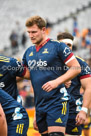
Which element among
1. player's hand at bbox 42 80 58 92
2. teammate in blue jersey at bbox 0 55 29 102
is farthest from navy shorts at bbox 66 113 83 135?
player's hand at bbox 42 80 58 92

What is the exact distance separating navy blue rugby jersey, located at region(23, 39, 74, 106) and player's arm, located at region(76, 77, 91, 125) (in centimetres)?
31

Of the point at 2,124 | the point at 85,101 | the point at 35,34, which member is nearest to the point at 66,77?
the point at 85,101

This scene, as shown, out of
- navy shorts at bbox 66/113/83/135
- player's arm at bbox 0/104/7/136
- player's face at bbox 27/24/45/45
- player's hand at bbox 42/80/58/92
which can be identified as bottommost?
navy shorts at bbox 66/113/83/135

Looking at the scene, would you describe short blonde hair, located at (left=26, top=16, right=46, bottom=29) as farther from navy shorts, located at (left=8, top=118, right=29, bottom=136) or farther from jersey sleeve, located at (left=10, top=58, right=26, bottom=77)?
navy shorts, located at (left=8, top=118, right=29, bottom=136)

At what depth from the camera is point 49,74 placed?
3.95 meters

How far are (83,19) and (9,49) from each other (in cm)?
683

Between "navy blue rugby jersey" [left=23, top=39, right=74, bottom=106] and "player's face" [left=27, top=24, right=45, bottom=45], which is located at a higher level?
"player's face" [left=27, top=24, right=45, bottom=45]

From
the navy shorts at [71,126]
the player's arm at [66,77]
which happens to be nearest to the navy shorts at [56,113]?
the player's arm at [66,77]

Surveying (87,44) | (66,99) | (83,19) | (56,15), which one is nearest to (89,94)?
(66,99)

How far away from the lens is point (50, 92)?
3938 mm

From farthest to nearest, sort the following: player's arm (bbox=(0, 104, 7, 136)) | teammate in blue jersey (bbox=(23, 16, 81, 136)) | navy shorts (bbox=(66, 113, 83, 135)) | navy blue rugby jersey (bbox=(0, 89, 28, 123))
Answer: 1. navy shorts (bbox=(66, 113, 83, 135))
2. teammate in blue jersey (bbox=(23, 16, 81, 136))
3. navy blue rugby jersey (bbox=(0, 89, 28, 123))
4. player's arm (bbox=(0, 104, 7, 136))

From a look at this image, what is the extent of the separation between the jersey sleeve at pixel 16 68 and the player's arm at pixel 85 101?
2.97 ft

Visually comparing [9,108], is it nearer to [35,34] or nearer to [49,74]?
[49,74]

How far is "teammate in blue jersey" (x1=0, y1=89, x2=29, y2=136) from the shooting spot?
124 inches
